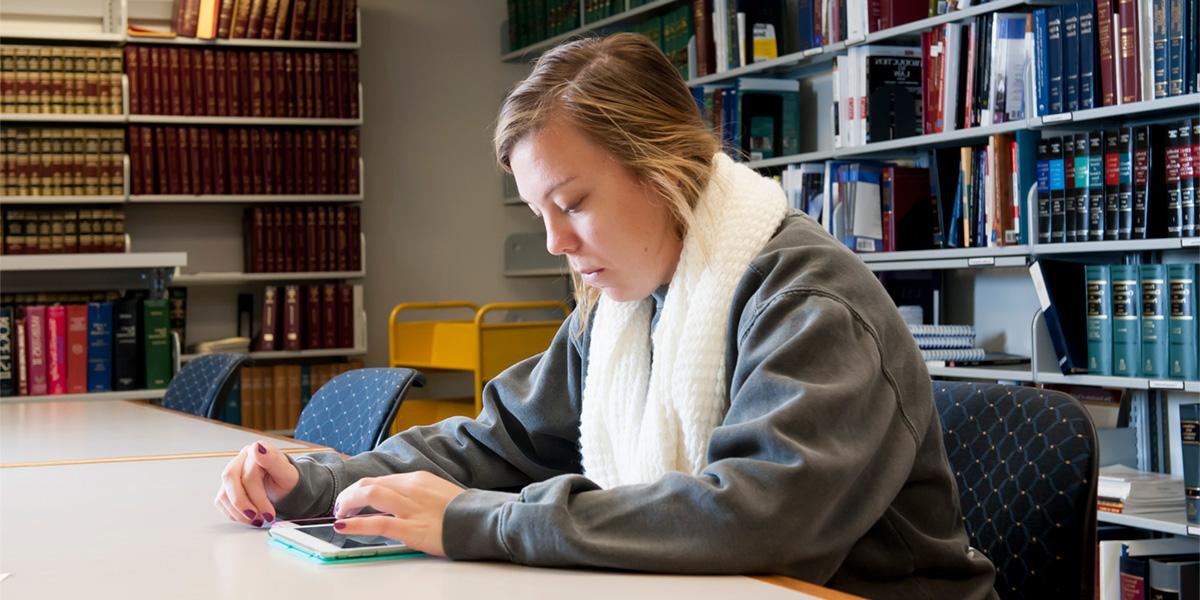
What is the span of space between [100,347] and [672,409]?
356 cm

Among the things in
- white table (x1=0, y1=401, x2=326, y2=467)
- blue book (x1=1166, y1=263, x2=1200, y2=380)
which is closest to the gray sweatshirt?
white table (x1=0, y1=401, x2=326, y2=467)

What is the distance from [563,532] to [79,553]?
456mm

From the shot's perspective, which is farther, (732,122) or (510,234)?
(510,234)

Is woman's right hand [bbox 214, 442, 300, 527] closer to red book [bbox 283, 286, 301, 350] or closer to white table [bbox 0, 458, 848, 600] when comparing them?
white table [bbox 0, 458, 848, 600]

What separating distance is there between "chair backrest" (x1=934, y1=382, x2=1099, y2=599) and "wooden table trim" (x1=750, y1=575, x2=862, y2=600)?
0.37m

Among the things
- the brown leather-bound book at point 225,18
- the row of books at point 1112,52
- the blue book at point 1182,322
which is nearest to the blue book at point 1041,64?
the row of books at point 1112,52

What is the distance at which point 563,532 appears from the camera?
99 cm

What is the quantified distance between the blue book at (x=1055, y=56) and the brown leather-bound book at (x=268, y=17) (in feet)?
9.86

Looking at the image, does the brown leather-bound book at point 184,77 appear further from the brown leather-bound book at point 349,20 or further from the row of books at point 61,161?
the brown leather-bound book at point 349,20

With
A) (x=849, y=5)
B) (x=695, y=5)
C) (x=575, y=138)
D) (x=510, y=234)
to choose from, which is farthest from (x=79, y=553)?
(x=510, y=234)

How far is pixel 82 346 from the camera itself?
170 inches

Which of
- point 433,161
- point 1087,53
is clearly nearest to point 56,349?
point 433,161

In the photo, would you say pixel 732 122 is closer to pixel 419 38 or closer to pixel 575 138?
pixel 419 38

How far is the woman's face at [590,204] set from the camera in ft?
3.94
